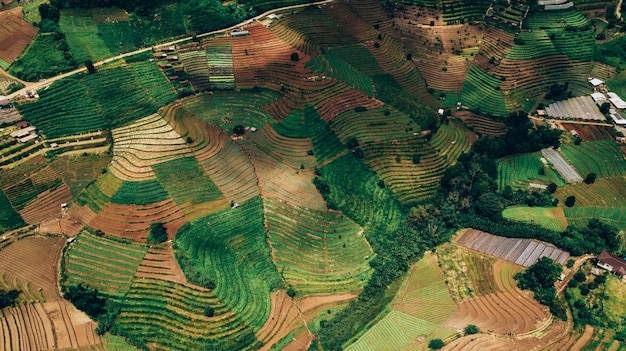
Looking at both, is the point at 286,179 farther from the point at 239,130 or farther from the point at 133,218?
the point at 133,218

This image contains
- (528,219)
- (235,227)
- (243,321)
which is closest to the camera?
(243,321)

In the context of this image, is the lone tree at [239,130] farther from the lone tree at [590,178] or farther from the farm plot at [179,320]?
the lone tree at [590,178]

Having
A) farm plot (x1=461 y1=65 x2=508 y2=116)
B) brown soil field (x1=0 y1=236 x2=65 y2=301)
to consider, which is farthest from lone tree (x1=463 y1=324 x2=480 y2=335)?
brown soil field (x1=0 y1=236 x2=65 y2=301)

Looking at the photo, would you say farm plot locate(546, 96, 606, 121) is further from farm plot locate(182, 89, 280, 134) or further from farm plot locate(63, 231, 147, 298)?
farm plot locate(63, 231, 147, 298)

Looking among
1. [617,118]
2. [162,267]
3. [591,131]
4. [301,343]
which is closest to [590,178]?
[591,131]

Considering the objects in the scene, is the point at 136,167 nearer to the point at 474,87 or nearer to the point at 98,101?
the point at 98,101

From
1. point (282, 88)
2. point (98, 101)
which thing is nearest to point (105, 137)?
point (98, 101)
